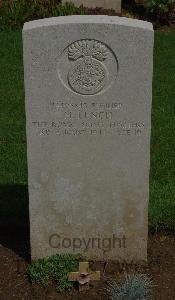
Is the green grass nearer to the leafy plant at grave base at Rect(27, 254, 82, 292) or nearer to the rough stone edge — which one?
the leafy plant at grave base at Rect(27, 254, 82, 292)

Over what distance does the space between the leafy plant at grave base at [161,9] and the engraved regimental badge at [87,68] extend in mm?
8247

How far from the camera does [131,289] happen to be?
473 cm

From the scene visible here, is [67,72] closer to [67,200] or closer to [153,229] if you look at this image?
[67,200]

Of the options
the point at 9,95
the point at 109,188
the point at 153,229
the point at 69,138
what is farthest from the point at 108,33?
the point at 9,95

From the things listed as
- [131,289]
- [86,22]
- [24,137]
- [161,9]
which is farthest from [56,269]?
[161,9]

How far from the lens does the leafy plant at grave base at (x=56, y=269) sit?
5066mm

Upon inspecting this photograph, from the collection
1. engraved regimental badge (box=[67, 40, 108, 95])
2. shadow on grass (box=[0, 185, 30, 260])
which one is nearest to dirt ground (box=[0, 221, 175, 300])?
shadow on grass (box=[0, 185, 30, 260])

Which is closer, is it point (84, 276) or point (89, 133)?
point (89, 133)

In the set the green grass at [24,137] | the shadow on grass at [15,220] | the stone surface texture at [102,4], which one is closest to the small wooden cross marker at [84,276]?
the shadow on grass at [15,220]

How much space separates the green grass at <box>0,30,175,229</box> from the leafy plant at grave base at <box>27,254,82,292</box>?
0.87 metres

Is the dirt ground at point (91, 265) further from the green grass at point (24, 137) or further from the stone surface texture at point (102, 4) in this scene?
the stone surface texture at point (102, 4)

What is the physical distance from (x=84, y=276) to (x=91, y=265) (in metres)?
0.25

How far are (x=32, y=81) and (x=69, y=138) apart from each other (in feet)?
1.62

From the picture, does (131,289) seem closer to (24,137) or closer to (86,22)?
(86,22)
